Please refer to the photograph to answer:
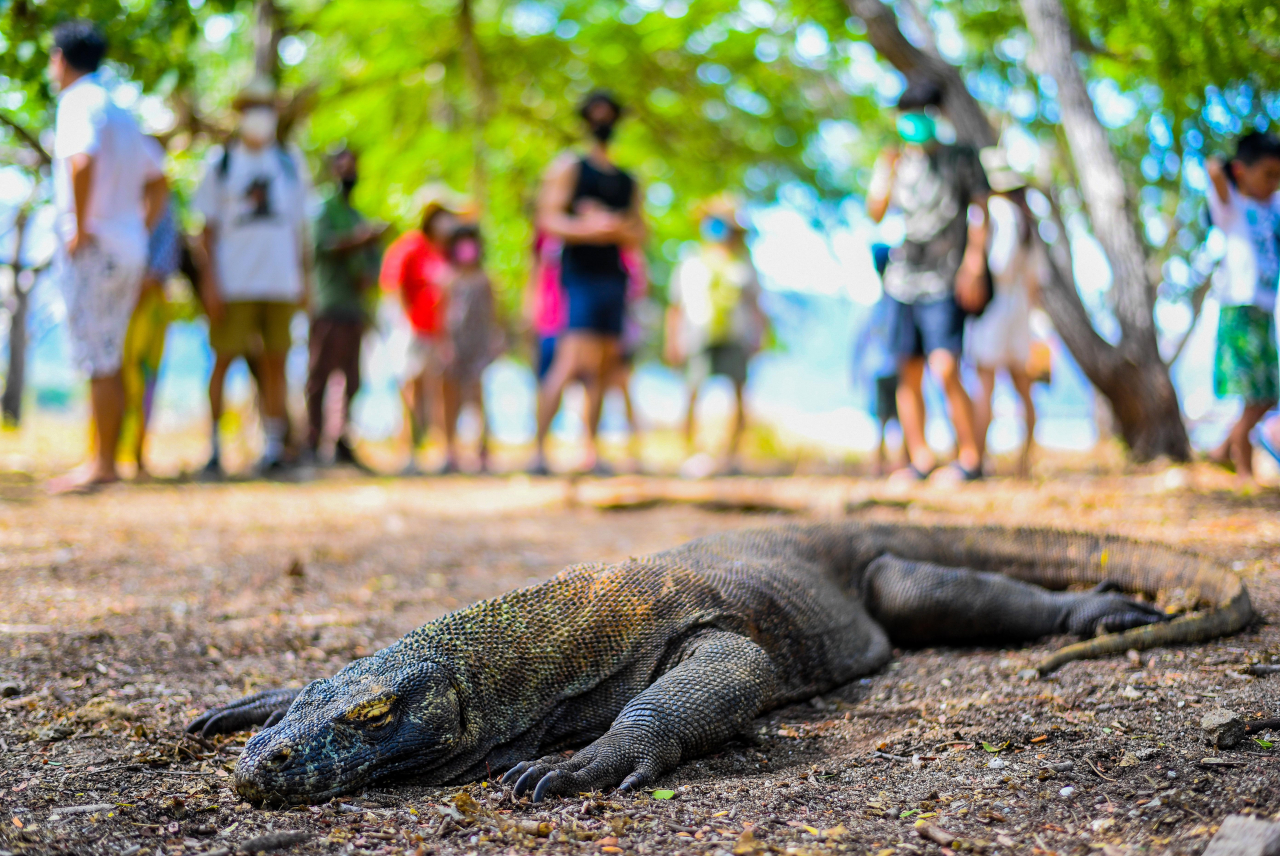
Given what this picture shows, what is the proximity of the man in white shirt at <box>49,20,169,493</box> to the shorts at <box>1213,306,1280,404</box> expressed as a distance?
5595 mm

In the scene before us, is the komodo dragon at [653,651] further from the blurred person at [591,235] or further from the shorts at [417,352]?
the shorts at [417,352]

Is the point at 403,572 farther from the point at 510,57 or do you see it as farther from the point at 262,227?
the point at 510,57

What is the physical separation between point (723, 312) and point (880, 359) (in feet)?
5.78

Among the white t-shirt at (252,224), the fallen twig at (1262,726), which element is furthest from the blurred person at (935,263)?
the fallen twig at (1262,726)

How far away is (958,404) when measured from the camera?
589 cm

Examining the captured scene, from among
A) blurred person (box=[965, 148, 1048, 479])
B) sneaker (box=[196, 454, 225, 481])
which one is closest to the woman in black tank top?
blurred person (box=[965, 148, 1048, 479])

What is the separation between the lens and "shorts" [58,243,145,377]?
529 cm

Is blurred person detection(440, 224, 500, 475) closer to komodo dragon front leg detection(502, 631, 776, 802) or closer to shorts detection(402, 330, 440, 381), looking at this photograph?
shorts detection(402, 330, 440, 381)

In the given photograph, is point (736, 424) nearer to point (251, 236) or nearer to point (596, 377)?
point (596, 377)

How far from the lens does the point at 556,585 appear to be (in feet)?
7.73

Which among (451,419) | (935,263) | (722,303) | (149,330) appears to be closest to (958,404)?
(935,263)

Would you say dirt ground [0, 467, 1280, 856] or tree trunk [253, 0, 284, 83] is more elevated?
tree trunk [253, 0, 284, 83]

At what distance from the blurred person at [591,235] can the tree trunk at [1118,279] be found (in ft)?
9.60

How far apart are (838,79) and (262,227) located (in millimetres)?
7880
